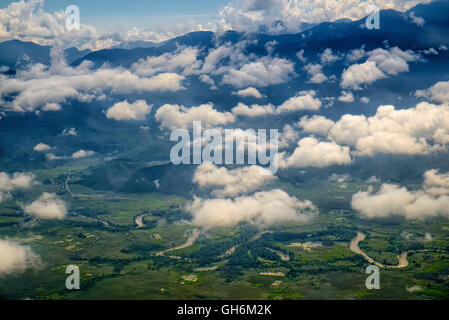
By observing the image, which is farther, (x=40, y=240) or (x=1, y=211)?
(x=1, y=211)

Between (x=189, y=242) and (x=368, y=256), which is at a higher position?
(x=189, y=242)

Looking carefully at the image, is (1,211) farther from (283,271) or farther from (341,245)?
(341,245)

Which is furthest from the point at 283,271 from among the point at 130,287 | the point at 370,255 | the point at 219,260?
the point at 130,287

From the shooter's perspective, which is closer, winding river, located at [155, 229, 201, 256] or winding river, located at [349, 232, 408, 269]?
winding river, located at [349, 232, 408, 269]

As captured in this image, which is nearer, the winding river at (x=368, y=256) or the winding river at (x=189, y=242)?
the winding river at (x=368, y=256)

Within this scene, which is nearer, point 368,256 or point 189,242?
point 368,256
